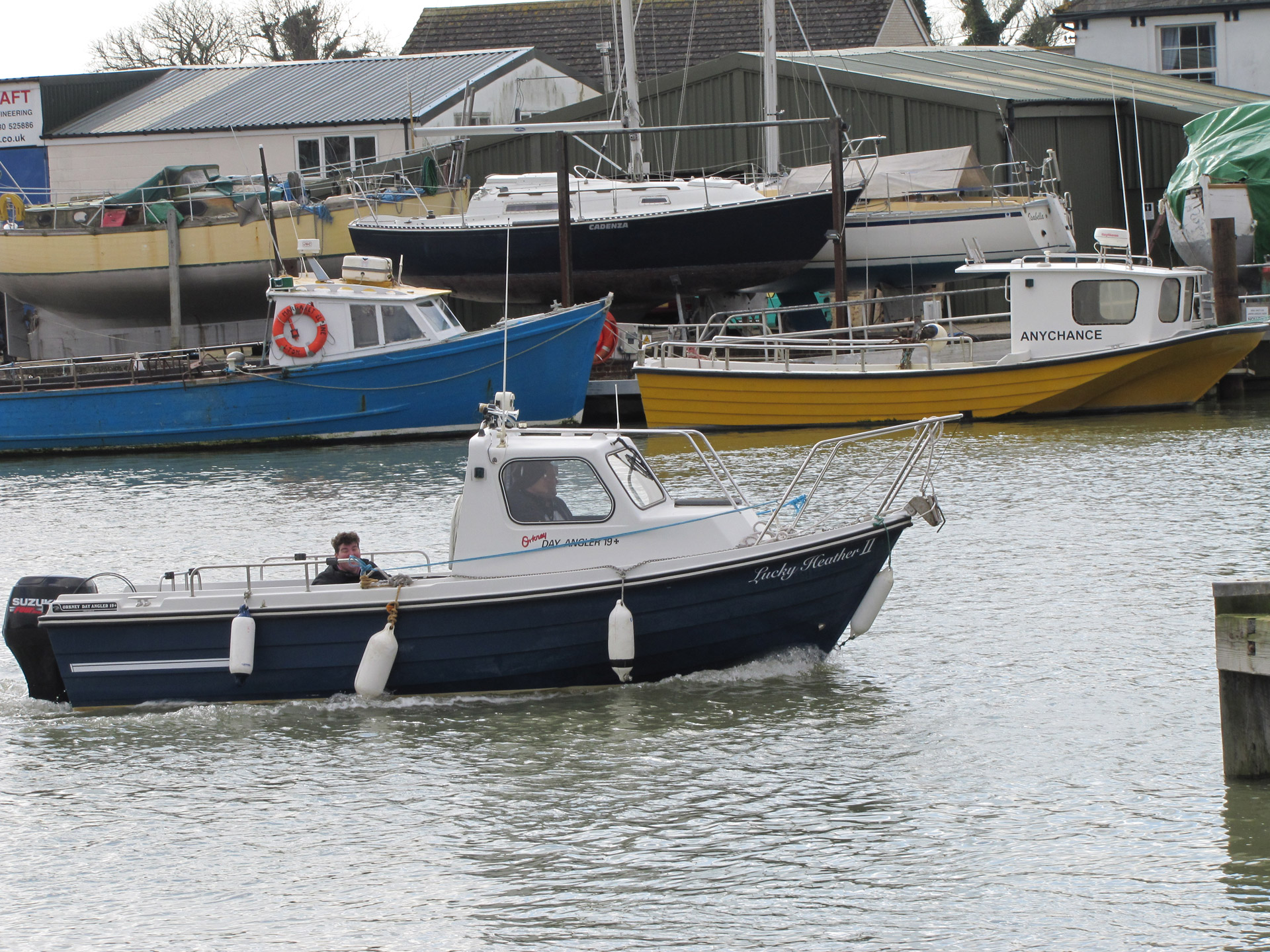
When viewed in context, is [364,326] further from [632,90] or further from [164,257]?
[164,257]

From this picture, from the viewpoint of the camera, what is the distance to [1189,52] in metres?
37.4

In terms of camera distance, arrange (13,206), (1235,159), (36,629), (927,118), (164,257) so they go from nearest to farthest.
Answer: 1. (36,629)
2. (1235,159)
3. (927,118)
4. (164,257)
5. (13,206)

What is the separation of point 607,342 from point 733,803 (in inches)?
779

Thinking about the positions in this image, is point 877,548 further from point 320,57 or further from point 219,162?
point 320,57

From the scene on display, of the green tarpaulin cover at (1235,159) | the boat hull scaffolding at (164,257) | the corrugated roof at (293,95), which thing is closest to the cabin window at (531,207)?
the boat hull scaffolding at (164,257)

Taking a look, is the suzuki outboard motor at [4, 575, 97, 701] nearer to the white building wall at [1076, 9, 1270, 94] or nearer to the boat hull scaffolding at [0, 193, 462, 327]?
the boat hull scaffolding at [0, 193, 462, 327]

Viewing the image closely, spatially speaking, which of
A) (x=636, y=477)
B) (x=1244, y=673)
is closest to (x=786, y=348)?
(x=636, y=477)

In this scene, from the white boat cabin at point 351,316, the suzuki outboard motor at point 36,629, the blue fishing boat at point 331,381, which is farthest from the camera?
the blue fishing boat at point 331,381

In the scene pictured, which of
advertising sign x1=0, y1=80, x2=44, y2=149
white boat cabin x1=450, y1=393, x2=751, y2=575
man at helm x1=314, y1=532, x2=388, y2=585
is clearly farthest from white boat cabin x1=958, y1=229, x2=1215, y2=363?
advertising sign x1=0, y1=80, x2=44, y2=149

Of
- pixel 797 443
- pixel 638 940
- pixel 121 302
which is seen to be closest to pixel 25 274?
pixel 121 302

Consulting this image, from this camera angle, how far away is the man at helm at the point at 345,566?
394 inches

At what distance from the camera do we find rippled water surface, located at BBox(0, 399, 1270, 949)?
6.87 meters

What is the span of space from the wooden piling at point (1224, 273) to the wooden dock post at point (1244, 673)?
18.1 metres

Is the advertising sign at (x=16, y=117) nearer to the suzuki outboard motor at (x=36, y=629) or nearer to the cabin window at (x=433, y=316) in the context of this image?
the cabin window at (x=433, y=316)
